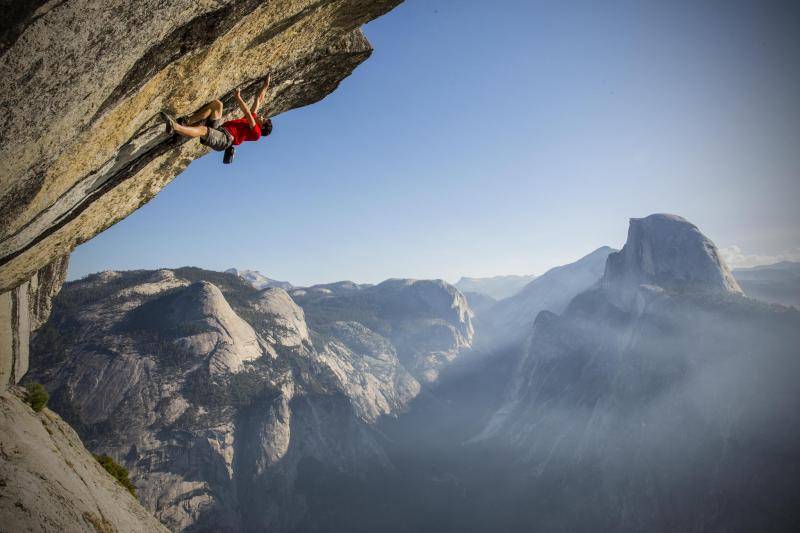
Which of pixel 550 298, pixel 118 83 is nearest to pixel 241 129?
pixel 118 83

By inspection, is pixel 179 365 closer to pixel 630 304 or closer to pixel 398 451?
pixel 398 451

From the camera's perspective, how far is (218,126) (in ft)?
24.0

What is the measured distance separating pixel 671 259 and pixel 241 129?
347 ft

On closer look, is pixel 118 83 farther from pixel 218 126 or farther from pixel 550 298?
pixel 550 298

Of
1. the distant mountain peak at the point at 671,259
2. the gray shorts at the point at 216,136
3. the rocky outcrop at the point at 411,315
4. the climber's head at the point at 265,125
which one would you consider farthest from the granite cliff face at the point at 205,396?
the distant mountain peak at the point at 671,259

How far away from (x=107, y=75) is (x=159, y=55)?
91cm

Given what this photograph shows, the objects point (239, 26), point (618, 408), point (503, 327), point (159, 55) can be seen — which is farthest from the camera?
point (503, 327)

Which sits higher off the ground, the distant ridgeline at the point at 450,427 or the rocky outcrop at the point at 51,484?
the rocky outcrop at the point at 51,484

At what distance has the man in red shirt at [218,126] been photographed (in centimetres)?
681

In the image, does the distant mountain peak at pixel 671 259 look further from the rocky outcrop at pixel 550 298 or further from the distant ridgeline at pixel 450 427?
the rocky outcrop at pixel 550 298

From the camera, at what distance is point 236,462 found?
6019 cm

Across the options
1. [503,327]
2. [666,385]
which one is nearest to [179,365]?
[666,385]

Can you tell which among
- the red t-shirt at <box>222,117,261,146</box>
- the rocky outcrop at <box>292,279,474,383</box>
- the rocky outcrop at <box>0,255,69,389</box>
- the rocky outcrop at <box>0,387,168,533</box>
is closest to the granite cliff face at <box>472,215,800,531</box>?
the rocky outcrop at <box>292,279,474,383</box>

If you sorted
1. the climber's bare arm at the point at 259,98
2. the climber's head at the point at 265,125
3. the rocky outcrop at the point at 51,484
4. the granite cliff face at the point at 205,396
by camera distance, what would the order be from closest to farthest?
1. the climber's bare arm at the point at 259,98
2. the climber's head at the point at 265,125
3. the rocky outcrop at the point at 51,484
4. the granite cliff face at the point at 205,396
